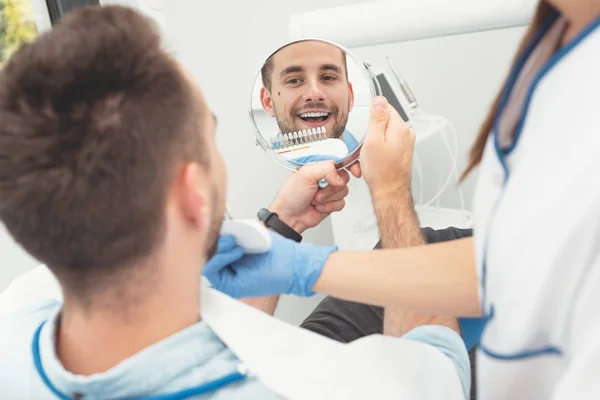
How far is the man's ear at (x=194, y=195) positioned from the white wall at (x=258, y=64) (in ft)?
4.32

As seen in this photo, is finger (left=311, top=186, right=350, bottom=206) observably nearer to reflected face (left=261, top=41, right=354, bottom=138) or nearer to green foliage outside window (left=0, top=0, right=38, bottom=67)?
reflected face (left=261, top=41, right=354, bottom=138)

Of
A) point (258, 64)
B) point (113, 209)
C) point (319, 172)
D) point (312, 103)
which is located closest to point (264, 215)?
point (319, 172)

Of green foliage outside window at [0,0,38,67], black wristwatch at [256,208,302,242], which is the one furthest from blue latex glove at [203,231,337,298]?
green foliage outside window at [0,0,38,67]

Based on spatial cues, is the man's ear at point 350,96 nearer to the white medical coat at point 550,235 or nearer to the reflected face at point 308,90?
the reflected face at point 308,90

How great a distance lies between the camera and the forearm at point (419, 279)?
31.0 inches

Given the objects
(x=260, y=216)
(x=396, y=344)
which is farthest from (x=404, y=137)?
(x=396, y=344)

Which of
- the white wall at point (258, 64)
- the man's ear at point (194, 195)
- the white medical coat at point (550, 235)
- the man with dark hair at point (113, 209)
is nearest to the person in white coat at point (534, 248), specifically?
the white medical coat at point (550, 235)

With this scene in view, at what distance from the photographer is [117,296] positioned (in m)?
→ 0.66

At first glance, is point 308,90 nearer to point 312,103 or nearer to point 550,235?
point 312,103

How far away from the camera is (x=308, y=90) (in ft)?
3.85

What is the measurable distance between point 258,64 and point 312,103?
0.86 meters

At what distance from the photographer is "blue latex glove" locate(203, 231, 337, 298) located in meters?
0.91

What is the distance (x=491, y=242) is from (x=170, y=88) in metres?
0.41

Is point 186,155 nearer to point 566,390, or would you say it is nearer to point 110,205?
point 110,205
